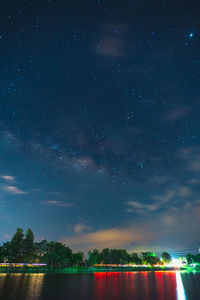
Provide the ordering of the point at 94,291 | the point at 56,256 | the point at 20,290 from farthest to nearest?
the point at 56,256 → the point at 94,291 → the point at 20,290

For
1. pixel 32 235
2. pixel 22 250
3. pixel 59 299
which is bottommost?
pixel 59 299

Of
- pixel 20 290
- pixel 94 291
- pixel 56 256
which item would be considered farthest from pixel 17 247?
pixel 94 291

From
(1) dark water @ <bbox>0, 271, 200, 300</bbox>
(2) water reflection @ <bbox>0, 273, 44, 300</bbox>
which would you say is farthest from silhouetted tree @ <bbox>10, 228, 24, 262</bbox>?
(2) water reflection @ <bbox>0, 273, 44, 300</bbox>

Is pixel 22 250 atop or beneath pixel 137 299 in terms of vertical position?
atop

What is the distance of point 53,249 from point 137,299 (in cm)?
10588

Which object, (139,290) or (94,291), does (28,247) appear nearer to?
(94,291)

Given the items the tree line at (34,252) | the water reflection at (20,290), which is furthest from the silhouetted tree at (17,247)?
the water reflection at (20,290)

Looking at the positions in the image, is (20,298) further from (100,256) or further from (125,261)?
(125,261)

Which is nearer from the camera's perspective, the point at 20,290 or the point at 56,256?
the point at 20,290

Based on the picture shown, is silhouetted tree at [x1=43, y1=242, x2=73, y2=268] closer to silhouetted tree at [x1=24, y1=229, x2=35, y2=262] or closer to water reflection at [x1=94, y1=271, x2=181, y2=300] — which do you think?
silhouetted tree at [x1=24, y1=229, x2=35, y2=262]

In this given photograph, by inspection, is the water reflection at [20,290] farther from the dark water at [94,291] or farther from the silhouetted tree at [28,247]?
the silhouetted tree at [28,247]

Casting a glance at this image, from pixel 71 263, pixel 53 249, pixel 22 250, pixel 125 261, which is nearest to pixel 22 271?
pixel 22 250

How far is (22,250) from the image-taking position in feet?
325

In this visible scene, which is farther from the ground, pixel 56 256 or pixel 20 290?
pixel 56 256
